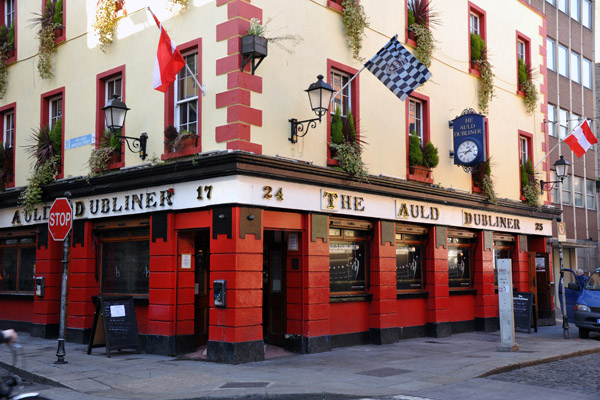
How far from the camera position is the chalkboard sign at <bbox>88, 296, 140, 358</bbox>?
1316 centimetres

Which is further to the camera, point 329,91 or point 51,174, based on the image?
point 51,174

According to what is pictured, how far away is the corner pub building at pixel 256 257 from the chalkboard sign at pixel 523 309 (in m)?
0.75

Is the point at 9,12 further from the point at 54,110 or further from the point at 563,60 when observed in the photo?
the point at 563,60

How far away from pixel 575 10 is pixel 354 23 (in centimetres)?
2036

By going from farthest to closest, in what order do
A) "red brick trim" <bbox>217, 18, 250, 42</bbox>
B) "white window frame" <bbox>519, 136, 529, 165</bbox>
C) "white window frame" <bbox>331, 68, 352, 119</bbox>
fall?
"white window frame" <bbox>519, 136, 529, 165</bbox>
"white window frame" <bbox>331, 68, 352, 119</bbox>
"red brick trim" <bbox>217, 18, 250, 42</bbox>

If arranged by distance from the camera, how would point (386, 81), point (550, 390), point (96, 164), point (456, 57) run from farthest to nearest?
point (456, 57) → point (96, 164) → point (386, 81) → point (550, 390)

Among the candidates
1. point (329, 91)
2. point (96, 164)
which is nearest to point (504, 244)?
point (329, 91)

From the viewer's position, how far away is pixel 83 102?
16.1 m

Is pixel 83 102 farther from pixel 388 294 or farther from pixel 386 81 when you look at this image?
pixel 388 294

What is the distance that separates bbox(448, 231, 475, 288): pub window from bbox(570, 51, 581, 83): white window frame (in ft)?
49.4

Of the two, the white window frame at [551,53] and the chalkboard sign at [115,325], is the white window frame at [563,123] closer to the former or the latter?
the white window frame at [551,53]

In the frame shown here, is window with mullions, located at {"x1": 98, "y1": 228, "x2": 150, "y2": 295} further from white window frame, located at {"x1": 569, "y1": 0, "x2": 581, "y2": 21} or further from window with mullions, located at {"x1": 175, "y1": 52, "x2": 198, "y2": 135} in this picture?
white window frame, located at {"x1": 569, "y1": 0, "x2": 581, "y2": 21}

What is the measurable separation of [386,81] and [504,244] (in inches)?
358

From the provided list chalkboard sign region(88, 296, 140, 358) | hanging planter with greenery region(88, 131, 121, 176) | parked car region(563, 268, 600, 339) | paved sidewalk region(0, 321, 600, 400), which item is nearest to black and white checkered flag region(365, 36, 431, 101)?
paved sidewalk region(0, 321, 600, 400)
